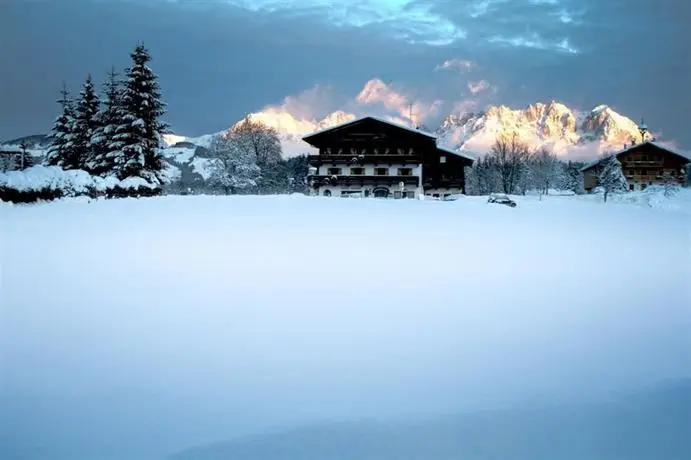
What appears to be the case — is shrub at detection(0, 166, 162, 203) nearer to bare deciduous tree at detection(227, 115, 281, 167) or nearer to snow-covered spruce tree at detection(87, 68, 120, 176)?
snow-covered spruce tree at detection(87, 68, 120, 176)

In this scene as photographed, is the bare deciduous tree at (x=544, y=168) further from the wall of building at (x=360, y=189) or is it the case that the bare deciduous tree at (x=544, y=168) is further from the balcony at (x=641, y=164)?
the wall of building at (x=360, y=189)

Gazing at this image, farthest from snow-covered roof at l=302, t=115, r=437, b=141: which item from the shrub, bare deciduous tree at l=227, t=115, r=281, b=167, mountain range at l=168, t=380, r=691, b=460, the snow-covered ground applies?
mountain range at l=168, t=380, r=691, b=460

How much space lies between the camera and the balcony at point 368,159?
139ft

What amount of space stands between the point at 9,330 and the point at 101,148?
34.8m

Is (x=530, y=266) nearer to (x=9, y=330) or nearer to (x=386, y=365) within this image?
(x=386, y=365)

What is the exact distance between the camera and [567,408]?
156 inches

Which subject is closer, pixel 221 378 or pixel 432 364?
pixel 221 378

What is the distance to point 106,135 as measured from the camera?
36.7 metres

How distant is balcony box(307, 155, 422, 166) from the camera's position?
4244cm

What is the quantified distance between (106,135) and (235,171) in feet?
75.2

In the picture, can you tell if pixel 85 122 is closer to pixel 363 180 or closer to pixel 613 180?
pixel 363 180

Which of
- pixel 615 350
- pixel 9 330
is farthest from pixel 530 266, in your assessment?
pixel 9 330

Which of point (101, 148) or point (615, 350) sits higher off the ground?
point (101, 148)

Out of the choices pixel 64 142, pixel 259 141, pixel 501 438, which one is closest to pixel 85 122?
pixel 64 142
